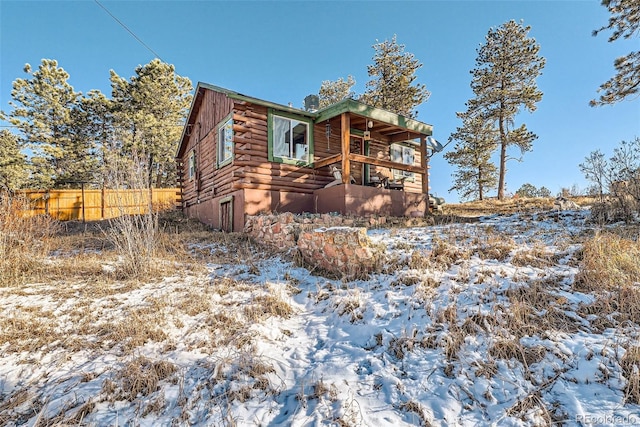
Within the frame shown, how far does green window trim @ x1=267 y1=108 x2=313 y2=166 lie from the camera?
10.5 meters

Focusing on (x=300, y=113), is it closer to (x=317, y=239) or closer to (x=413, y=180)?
(x=317, y=239)

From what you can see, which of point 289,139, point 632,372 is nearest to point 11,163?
point 289,139

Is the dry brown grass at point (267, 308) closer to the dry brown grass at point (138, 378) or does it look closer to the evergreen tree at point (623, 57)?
the dry brown grass at point (138, 378)

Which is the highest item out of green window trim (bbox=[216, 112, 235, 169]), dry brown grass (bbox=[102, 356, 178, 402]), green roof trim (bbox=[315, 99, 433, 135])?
green roof trim (bbox=[315, 99, 433, 135])

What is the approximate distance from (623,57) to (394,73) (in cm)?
1421

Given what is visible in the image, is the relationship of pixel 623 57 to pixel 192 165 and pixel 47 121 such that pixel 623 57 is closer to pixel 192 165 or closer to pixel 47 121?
pixel 192 165

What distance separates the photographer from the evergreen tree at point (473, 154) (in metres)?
20.6

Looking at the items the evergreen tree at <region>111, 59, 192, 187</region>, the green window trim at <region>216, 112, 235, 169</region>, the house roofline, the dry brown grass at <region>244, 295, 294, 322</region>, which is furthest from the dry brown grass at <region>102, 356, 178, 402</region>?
the evergreen tree at <region>111, 59, 192, 187</region>

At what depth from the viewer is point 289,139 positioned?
11.1 meters

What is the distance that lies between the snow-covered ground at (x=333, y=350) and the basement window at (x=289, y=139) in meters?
6.16

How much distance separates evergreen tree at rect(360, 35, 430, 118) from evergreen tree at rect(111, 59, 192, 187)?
52.3ft

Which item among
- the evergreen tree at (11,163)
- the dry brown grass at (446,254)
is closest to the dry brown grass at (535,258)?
the dry brown grass at (446,254)

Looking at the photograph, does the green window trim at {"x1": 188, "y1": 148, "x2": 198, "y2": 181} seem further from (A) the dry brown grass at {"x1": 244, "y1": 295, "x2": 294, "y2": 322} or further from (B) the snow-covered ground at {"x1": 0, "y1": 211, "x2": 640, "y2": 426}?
(A) the dry brown grass at {"x1": 244, "y1": 295, "x2": 294, "y2": 322}

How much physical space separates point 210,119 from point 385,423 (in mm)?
12410
